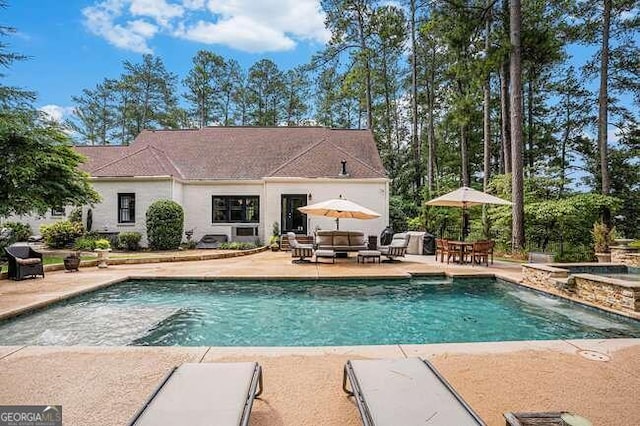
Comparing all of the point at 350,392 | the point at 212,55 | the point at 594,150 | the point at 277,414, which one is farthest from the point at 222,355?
the point at 212,55

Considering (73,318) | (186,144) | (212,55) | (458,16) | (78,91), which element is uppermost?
(212,55)

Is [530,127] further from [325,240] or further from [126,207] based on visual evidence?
[126,207]

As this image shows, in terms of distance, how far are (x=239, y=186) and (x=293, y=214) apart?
3442 mm

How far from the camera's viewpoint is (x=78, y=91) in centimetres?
3531

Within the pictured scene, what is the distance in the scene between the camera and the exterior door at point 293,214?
17828mm

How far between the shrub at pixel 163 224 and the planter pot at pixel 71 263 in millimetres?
4944

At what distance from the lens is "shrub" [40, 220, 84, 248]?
51.0ft

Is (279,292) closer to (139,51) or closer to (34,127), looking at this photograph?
(34,127)

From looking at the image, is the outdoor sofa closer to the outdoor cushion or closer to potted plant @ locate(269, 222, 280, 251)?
potted plant @ locate(269, 222, 280, 251)

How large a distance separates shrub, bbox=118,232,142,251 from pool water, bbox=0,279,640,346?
23.2 ft

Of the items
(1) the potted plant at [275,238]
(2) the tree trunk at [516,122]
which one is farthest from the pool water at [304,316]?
(1) the potted plant at [275,238]

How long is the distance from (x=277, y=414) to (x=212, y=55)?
121 ft

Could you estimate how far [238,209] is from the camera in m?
18.7

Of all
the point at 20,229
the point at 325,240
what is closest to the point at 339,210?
the point at 325,240
